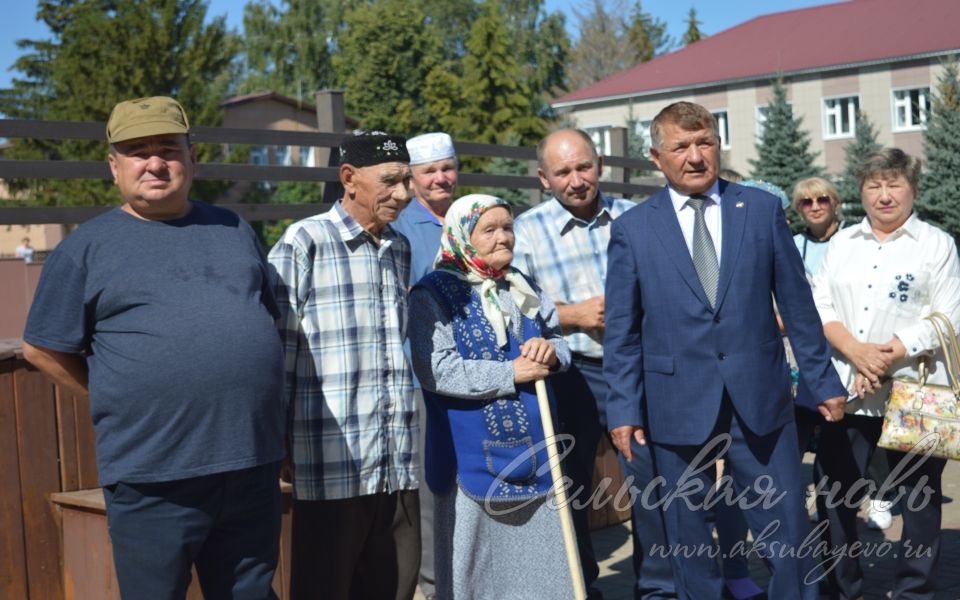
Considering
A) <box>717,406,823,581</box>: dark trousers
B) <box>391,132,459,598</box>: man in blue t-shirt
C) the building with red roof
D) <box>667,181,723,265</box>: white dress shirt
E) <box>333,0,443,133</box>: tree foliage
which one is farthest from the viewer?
<box>333,0,443,133</box>: tree foliage

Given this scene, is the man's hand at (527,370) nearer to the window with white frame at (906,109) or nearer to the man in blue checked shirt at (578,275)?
the man in blue checked shirt at (578,275)

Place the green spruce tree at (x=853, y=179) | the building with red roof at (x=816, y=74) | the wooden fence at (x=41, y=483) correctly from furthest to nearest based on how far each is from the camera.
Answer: the building with red roof at (x=816, y=74), the green spruce tree at (x=853, y=179), the wooden fence at (x=41, y=483)

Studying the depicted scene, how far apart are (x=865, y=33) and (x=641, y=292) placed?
1602 inches

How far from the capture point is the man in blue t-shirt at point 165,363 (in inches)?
132

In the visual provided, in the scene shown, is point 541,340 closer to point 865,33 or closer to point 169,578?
point 169,578

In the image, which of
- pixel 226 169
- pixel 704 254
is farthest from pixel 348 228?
pixel 226 169

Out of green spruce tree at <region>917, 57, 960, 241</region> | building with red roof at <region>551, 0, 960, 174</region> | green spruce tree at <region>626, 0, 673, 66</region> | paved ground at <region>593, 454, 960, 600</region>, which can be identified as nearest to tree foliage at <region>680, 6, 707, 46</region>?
green spruce tree at <region>626, 0, 673, 66</region>

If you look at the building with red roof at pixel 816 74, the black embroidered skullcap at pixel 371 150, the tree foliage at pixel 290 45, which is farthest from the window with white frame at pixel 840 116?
the black embroidered skullcap at pixel 371 150

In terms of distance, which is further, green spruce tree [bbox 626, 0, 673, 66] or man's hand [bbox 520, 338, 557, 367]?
green spruce tree [bbox 626, 0, 673, 66]

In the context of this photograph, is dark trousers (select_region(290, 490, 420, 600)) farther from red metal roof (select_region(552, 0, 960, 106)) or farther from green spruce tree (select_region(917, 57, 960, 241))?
red metal roof (select_region(552, 0, 960, 106))

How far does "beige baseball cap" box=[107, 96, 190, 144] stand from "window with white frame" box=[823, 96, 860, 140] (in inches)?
1601

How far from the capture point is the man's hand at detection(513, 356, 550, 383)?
417 centimetres

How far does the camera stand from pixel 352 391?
156 inches

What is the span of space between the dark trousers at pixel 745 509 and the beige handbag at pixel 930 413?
0.71 metres
